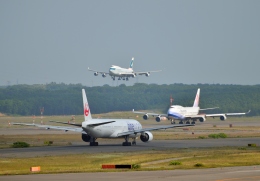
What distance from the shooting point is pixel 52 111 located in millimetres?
184875

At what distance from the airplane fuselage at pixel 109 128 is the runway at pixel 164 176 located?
27.8 meters

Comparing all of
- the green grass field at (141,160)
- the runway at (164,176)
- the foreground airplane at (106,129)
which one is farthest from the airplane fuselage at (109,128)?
the runway at (164,176)

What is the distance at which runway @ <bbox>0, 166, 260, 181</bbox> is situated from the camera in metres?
39.4

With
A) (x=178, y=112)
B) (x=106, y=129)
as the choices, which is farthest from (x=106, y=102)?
(x=106, y=129)

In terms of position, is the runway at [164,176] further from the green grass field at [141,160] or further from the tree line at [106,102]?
the tree line at [106,102]

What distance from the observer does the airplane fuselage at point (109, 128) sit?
Result: 71.8 metres

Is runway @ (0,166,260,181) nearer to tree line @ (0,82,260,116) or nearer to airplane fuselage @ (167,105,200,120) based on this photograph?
airplane fuselage @ (167,105,200,120)

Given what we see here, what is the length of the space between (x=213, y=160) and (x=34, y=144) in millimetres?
28554

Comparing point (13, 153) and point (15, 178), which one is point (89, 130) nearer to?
point (13, 153)

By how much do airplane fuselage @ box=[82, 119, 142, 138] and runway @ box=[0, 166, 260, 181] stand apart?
27835 mm

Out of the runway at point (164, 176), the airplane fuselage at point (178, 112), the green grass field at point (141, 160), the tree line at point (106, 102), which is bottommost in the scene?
the runway at point (164, 176)

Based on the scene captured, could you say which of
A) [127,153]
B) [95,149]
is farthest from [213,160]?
[95,149]

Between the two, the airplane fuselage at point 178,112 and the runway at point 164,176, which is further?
the airplane fuselage at point 178,112

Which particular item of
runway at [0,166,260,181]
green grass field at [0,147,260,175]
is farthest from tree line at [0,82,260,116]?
runway at [0,166,260,181]
